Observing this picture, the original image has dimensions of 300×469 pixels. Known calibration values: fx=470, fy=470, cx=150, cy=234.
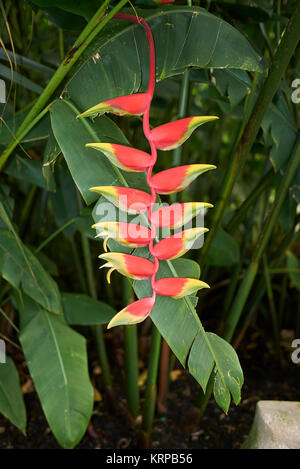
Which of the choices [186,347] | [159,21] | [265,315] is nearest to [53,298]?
[186,347]

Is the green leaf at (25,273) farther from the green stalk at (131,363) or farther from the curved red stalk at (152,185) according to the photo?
the curved red stalk at (152,185)

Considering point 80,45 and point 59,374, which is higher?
point 80,45

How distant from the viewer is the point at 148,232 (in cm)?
39

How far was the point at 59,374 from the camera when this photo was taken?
71cm

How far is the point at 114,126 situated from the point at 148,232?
183 millimetres

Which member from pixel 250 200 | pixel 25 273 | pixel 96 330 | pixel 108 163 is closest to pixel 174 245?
pixel 108 163

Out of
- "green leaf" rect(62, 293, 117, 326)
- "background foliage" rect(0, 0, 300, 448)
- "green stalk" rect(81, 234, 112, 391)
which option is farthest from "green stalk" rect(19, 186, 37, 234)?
"green leaf" rect(62, 293, 117, 326)

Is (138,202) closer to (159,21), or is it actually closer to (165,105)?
(159,21)

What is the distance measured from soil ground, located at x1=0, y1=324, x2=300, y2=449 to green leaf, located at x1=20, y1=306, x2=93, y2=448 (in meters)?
0.27

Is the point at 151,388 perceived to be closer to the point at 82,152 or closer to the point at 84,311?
the point at 84,311

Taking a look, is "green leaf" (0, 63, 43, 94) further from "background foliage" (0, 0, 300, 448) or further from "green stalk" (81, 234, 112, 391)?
"green stalk" (81, 234, 112, 391)

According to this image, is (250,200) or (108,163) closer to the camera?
(108,163)

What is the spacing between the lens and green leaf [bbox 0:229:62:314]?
671 millimetres

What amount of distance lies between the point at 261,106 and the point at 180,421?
26.3 inches
